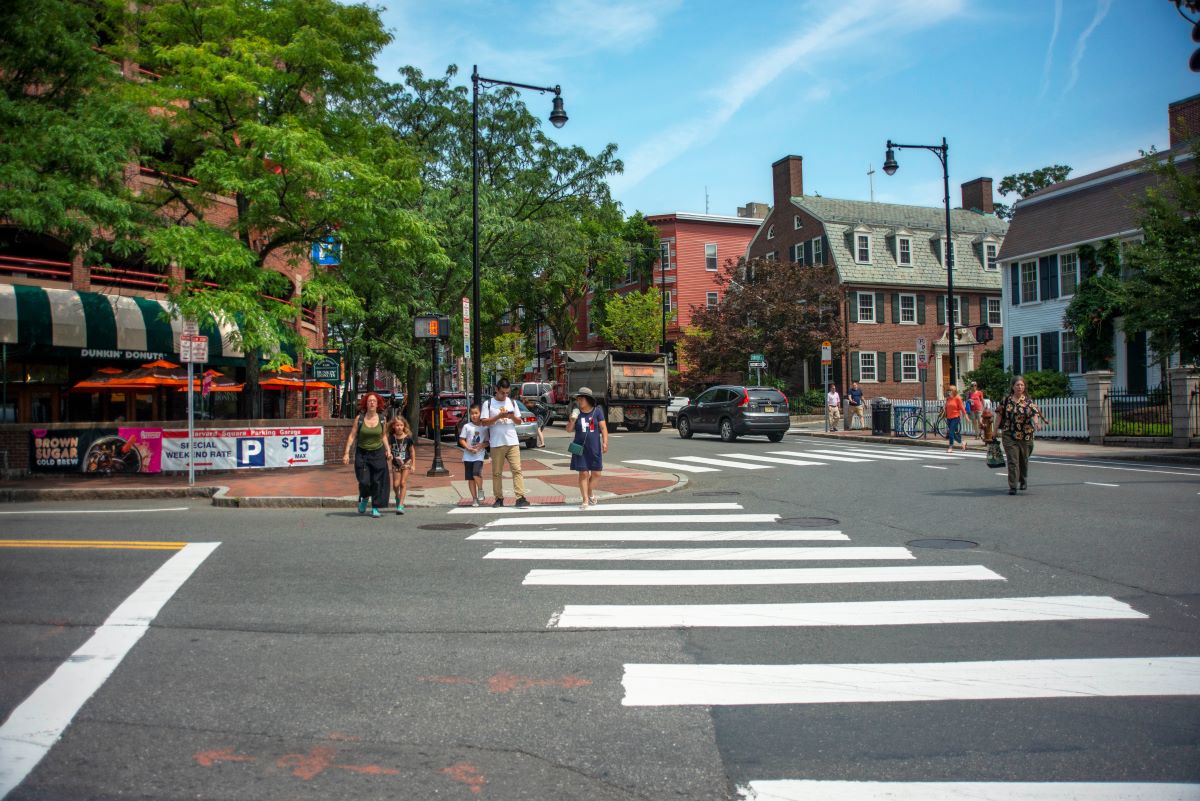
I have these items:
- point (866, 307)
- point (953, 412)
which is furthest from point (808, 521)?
point (866, 307)

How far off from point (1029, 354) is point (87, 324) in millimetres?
32724

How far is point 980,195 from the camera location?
54562 mm

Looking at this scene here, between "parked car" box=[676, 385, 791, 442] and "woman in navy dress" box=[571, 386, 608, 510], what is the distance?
1397 cm

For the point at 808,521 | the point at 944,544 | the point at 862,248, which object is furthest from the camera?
the point at 862,248

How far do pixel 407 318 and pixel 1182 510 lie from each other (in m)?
21.2

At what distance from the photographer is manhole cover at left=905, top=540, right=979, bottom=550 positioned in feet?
30.0

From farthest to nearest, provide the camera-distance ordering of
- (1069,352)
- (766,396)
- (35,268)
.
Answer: (1069,352)
(766,396)
(35,268)

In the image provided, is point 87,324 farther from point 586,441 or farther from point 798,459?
point 798,459

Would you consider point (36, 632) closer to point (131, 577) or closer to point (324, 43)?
point (131, 577)

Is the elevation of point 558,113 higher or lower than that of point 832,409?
higher

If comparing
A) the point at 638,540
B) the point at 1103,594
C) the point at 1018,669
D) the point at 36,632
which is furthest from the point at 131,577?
the point at 1103,594

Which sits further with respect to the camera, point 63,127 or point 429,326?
point 429,326

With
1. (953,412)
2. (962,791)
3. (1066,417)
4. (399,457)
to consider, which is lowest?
(962,791)

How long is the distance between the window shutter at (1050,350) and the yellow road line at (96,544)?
32.7 m
